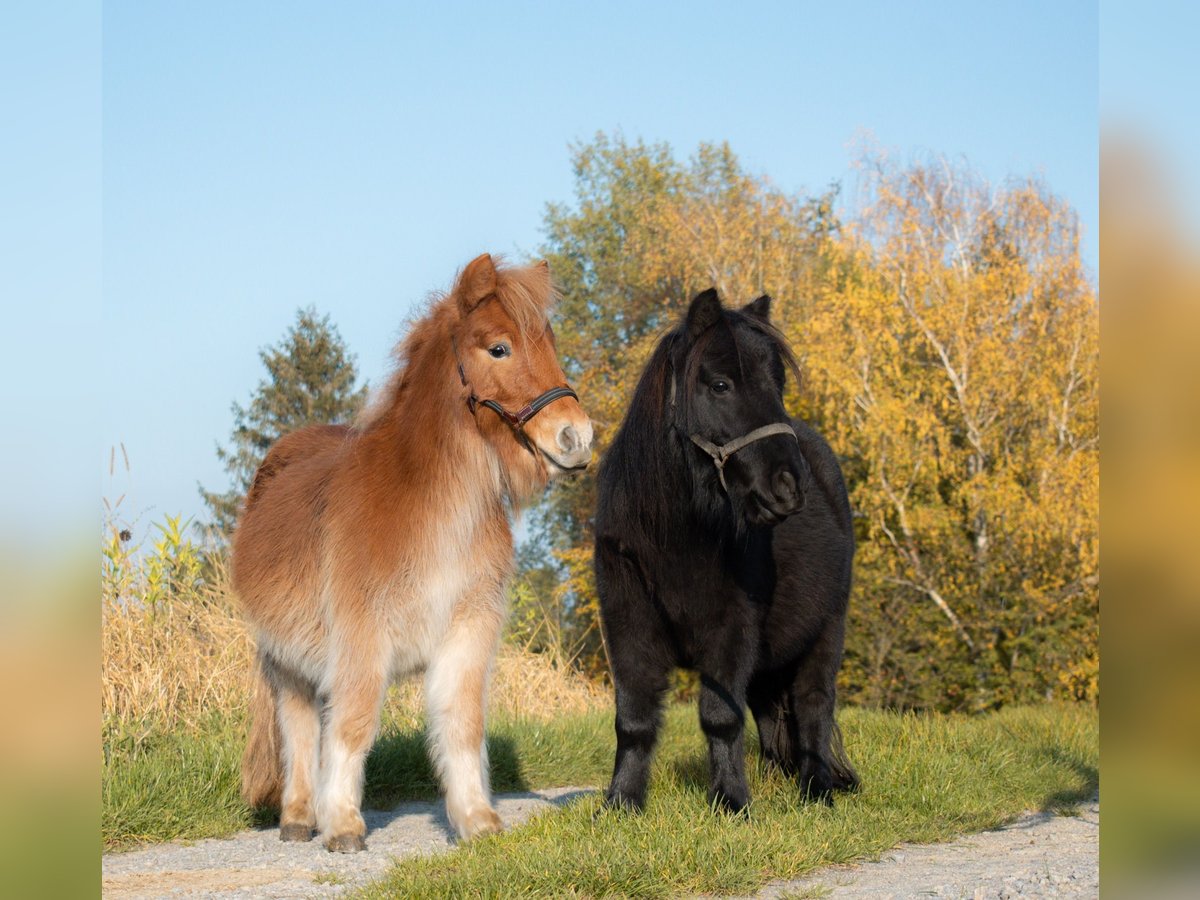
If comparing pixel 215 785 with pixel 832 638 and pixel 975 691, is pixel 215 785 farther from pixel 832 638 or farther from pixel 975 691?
pixel 975 691

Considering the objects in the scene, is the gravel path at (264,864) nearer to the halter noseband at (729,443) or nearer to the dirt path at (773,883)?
the dirt path at (773,883)

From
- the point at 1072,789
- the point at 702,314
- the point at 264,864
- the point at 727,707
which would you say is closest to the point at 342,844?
the point at 264,864

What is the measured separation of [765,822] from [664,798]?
0.57 metres

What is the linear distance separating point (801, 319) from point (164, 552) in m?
17.4

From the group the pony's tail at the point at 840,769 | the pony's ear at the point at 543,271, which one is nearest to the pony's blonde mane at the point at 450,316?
the pony's ear at the point at 543,271

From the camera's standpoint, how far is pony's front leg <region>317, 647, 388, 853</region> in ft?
17.0

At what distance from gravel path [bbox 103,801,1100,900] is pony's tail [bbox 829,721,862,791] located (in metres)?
0.77

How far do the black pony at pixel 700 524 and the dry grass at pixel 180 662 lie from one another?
4.05 m

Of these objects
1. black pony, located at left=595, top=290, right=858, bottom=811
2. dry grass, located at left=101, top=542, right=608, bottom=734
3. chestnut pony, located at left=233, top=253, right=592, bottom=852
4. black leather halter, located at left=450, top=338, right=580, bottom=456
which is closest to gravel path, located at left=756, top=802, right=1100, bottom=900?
black pony, located at left=595, top=290, right=858, bottom=811

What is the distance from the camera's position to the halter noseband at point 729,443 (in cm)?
488

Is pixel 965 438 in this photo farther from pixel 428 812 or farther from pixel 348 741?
pixel 348 741

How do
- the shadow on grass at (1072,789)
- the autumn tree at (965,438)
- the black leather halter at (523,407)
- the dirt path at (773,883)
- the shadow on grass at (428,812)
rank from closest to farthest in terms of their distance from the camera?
the dirt path at (773,883) → the black leather halter at (523,407) → the shadow on grass at (428,812) → the shadow on grass at (1072,789) → the autumn tree at (965,438)

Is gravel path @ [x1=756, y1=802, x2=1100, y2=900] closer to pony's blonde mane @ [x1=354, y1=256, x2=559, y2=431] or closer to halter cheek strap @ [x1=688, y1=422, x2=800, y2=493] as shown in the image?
halter cheek strap @ [x1=688, y1=422, x2=800, y2=493]
